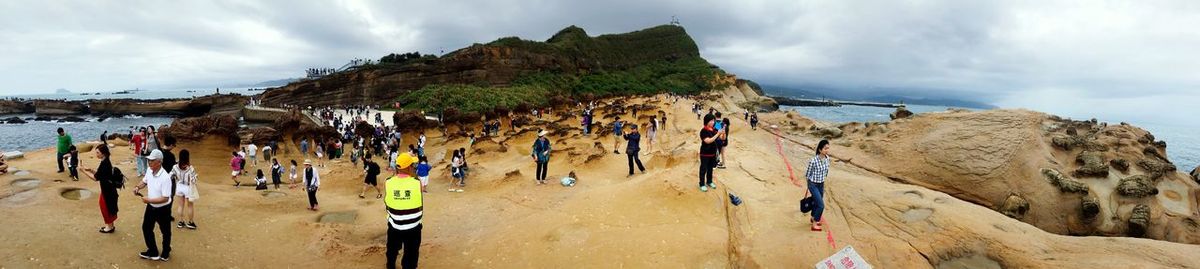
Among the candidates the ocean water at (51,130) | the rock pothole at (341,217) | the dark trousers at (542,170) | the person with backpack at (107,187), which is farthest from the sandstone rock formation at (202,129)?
the ocean water at (51,130)

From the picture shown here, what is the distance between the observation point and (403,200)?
5.38 metres

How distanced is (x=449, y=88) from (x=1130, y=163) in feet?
197

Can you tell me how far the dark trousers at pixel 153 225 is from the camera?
5734 millimetres

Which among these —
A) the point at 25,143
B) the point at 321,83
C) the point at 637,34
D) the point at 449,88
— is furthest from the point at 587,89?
the point at 25,143

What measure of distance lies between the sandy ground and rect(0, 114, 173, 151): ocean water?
41.1 metres

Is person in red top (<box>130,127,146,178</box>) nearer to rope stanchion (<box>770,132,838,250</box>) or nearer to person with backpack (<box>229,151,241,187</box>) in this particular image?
person with backpack (<box>229,151,241,187</box>)

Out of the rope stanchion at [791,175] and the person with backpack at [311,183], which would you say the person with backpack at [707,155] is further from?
the person with backpack at [311,183]

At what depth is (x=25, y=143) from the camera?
128 ft

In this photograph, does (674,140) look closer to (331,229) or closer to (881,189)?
(881,189)

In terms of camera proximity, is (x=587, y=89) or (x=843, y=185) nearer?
(x=843, y=185)

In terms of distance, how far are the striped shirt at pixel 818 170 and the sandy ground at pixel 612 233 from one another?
754 millimetres

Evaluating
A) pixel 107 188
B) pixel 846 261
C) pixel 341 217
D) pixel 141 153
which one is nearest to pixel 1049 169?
pixel 846 261

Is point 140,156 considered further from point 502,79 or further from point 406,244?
point 502,79

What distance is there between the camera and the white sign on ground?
5324 mm
